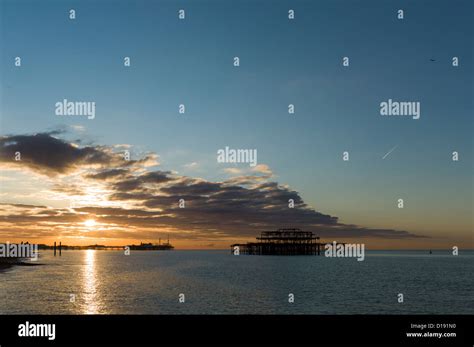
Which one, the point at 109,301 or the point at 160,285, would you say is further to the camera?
the point at 160,285

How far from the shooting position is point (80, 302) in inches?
2013

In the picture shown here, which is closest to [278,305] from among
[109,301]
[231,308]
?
[231,308]

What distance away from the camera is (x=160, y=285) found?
71000 millimetres
